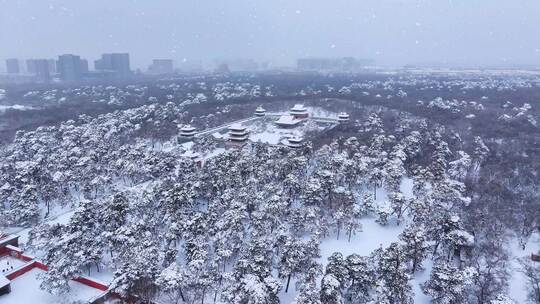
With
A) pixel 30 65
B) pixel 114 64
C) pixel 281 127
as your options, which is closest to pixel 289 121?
pixel 281 127

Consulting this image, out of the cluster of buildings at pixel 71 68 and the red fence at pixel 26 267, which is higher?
the cluster of buildings at pixel 71 68

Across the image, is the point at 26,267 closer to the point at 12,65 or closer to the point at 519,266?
the point at 519,266

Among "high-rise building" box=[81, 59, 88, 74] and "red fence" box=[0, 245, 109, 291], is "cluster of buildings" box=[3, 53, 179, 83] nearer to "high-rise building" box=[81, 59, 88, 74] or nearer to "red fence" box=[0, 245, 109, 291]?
"high-rise building" box=[81, 59, 88, 74]

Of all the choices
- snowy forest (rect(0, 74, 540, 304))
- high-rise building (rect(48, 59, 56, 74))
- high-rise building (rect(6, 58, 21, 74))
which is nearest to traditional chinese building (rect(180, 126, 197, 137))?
snowy forest (rect(0, 74, 540, 304))

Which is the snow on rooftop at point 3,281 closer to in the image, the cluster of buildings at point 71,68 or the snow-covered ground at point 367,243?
the snow-covered ground at point 367,243

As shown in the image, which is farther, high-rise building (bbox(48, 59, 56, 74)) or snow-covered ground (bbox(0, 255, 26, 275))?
high-rise building (bbox(48, 59, 56, 74))

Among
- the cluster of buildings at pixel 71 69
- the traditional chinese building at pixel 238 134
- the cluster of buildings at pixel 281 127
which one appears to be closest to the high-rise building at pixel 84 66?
the cluster of buildings at pixel 71 69

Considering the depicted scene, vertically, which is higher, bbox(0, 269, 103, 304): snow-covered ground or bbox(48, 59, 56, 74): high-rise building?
bbox(48, 59, 56, 74): high-rise building
